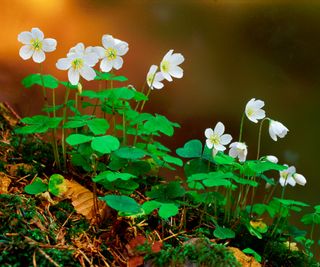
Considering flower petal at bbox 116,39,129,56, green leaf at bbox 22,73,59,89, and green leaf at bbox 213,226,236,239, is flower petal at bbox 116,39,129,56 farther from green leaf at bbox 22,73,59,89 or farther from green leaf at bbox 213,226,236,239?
green leaf at bbox 213,226,236,239

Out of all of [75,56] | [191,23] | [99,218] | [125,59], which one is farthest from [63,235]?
[191,23]

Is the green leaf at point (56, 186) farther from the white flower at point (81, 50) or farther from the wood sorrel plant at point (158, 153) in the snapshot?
the white flower at point (81, 50)

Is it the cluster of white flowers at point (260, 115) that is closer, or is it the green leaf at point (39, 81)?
the cluster of white flowers at point (260, 115)

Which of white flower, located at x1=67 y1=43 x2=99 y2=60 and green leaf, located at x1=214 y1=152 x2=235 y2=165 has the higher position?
white flower, located at x1=67 y1=43 x2=99 y2=60

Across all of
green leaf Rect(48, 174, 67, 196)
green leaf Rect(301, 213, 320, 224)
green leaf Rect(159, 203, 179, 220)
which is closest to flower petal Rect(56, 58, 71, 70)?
green leaf Rect(48, 174, 67, 196)

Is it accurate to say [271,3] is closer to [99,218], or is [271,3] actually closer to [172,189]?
[172,189]

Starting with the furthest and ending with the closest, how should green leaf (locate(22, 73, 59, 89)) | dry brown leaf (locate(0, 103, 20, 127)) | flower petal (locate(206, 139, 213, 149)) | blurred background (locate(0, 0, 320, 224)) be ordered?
1. blurred background (locate(0, 0, 320, 224))
2. dry brown leaf (locate(0, 103, 20, 127))
3. green leaf (locate(22, 73, 59, 89))
4. flower petal (locate(206, 139, 213, 149))

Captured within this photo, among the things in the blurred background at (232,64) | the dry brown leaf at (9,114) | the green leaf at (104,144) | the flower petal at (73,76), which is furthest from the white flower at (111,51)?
the dry brown leaf at (9,114)
